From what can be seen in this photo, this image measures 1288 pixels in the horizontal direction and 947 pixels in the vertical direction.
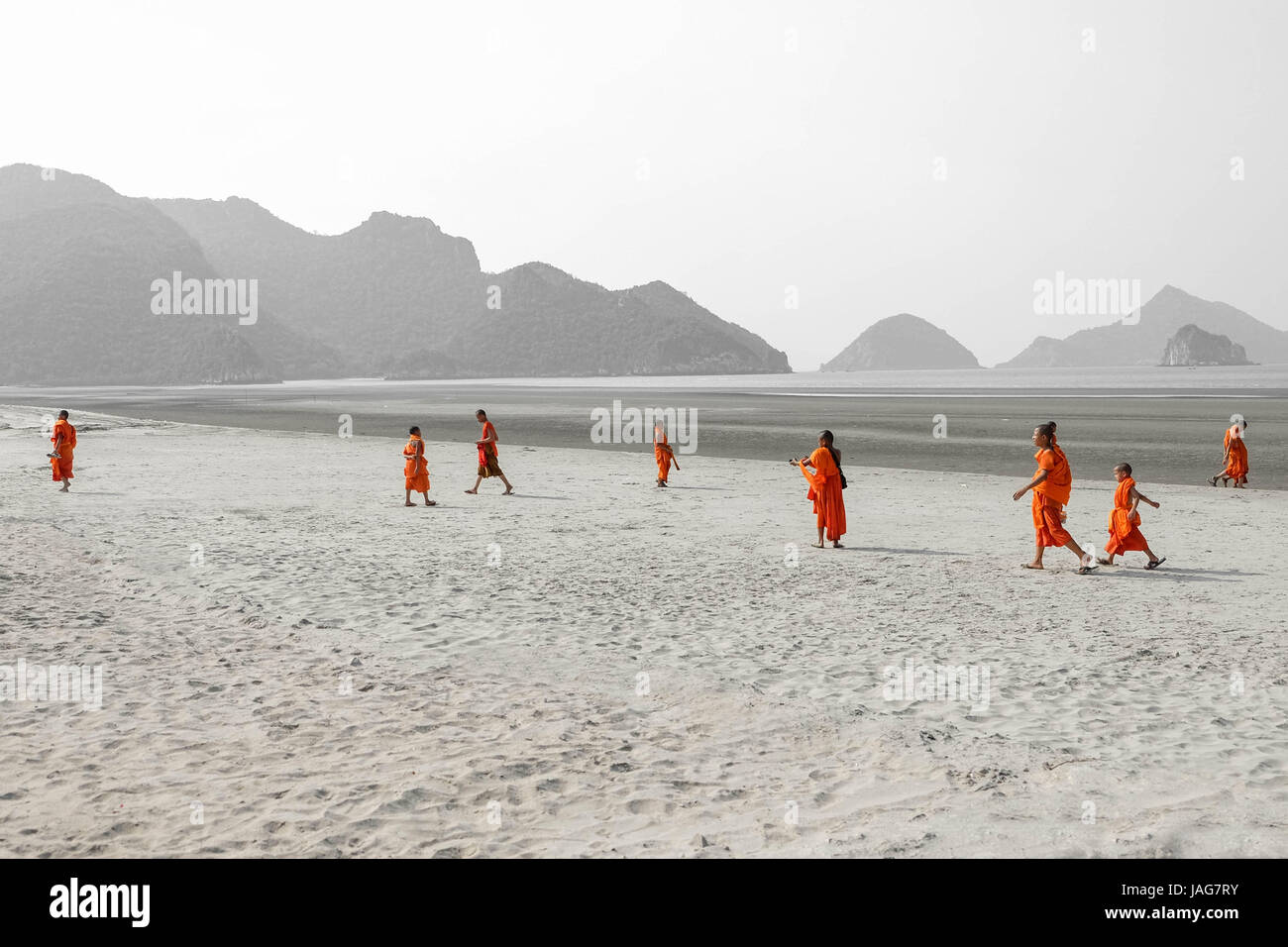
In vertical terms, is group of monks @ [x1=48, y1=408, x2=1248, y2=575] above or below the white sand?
above

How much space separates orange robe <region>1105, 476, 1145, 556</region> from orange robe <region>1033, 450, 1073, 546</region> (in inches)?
24.0

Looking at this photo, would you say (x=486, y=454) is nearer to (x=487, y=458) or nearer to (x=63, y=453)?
(x=487, y=458)

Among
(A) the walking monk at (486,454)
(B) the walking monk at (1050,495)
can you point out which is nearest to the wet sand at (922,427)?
(A) the walking monk at (486,454)

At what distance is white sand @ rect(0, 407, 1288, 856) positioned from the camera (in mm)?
4418

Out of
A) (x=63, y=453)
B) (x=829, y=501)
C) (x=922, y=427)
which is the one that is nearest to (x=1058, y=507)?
(x=829, y=501)

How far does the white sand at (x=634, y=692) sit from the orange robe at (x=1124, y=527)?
1.23 feet

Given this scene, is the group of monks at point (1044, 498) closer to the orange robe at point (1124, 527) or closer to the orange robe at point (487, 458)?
the orange robe at point (1124, 527)

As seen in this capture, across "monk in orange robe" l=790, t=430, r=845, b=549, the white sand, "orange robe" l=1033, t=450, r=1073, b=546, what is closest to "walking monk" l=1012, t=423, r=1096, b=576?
"orange robe" l=1033, t=450, r=1073, b=546

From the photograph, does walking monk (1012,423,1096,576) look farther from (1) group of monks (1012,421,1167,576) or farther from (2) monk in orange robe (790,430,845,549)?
(2) monk in orange robe (790,430,845,549)

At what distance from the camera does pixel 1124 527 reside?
34.3 feet

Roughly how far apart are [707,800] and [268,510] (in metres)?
12.5

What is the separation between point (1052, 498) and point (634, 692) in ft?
19.7

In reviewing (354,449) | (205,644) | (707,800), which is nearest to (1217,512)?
(707,800)

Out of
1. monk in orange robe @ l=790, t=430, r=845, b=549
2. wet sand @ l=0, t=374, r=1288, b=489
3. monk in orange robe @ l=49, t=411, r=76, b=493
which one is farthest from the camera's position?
wet sand @ l=0, t=374, r=1288, b=489
